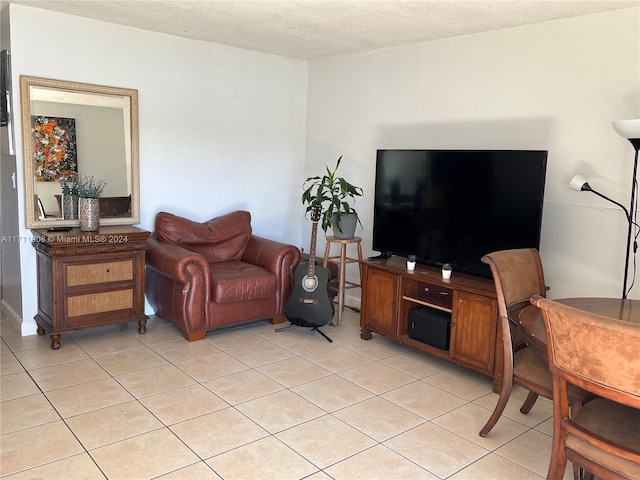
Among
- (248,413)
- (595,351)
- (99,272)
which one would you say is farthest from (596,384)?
(99,272)

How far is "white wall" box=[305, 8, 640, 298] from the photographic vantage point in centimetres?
323

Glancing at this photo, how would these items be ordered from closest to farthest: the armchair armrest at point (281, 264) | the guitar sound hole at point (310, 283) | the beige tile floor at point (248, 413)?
1. the beige tile floor at point (248, 413)
2. the guitar sound hole at point (310, 283)
3. the armchair armrest at point (281, 264)

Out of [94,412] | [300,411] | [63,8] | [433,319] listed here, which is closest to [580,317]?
[300,411]

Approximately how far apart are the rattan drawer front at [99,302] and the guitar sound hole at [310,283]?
4.33 feet

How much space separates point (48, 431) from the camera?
2.66m

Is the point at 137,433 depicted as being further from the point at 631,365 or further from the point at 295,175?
the point at 295,175

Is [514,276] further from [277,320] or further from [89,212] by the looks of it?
[89,212]

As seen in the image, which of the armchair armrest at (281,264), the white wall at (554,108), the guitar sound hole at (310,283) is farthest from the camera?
the armchair armrest at (281,264)

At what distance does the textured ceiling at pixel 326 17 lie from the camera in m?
3.27

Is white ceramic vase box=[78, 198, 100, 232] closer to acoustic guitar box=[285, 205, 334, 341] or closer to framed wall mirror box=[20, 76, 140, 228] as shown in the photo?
framed wall mirror box=[20, 76, 140, 228]

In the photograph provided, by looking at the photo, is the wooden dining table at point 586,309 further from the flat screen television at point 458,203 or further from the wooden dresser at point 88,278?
the wooden dresser at point 88,278

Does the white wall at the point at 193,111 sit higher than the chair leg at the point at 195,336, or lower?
higher

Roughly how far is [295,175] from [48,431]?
3484 millimetres

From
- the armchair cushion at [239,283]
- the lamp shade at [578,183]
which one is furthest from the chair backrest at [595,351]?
the armchair cushion at [239,283]
